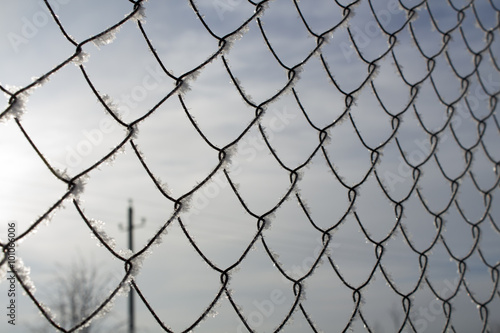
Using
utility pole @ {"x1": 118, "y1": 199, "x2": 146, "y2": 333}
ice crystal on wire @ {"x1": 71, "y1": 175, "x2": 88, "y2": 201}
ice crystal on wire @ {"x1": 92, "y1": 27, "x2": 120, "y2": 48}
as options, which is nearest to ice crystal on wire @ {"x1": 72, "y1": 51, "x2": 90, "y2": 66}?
ice crystal on wire @ {"x1": 92, "y1": 27, "x2": 120, "y2": 48}

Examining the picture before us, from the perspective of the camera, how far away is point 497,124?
2.50m

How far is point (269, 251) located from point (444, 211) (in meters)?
1.01

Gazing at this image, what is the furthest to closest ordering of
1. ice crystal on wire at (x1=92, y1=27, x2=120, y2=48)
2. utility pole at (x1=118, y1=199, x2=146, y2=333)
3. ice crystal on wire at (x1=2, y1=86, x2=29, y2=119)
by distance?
utility pole at (x1=118, y1=199, x2=146, y2=333), ice crystal on wire at (x1=92, y1=27, x2=120, y2=48), ice crystal on wire at (x1=2, y1=86, x2=29, y2=119)

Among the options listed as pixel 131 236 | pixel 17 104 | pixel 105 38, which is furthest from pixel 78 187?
pixel 131 236

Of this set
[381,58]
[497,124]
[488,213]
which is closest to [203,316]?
[381,58]

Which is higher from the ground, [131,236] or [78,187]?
[131,236]

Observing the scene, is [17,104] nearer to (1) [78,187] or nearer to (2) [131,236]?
(1) [78,187]

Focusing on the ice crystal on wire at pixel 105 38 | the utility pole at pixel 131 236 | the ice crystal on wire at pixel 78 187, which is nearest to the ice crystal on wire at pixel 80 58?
the ice crystal on wire at pixel 105 38

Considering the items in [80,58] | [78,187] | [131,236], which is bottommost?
[78,187]

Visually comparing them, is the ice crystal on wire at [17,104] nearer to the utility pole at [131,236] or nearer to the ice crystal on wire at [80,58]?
the ice crystal on wire at [80,58]

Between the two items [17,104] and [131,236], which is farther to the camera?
[131,236]

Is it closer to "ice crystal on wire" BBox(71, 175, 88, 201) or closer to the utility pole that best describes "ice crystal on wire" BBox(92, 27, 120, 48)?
"ice crystal on wire" BBox(71, 175, 88, 201)

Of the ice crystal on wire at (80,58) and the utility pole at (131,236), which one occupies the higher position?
the utility pole at (131,236)

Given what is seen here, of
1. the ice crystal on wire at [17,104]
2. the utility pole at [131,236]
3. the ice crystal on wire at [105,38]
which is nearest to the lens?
the ice crystal on wire at [17,104]
